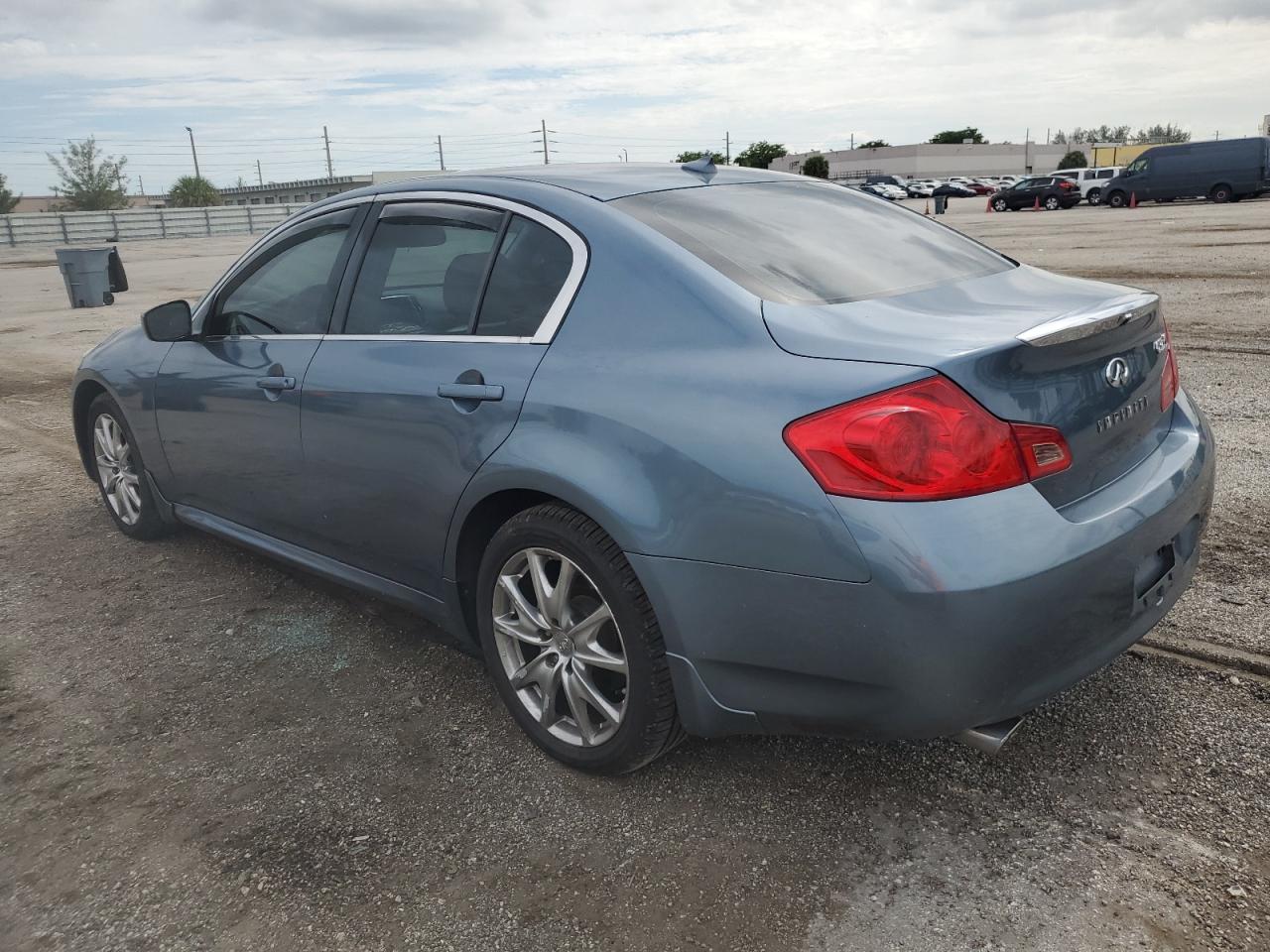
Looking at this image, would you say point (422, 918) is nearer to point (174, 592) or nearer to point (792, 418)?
point (792, 418)

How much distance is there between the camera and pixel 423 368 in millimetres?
3078

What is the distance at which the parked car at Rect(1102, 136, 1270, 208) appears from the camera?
113ft

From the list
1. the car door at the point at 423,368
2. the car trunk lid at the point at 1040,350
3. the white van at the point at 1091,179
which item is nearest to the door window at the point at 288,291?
the car door at the point at 423,368

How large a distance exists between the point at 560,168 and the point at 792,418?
5.21 feet

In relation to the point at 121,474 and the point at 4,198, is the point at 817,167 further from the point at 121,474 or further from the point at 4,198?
the point at 121,474

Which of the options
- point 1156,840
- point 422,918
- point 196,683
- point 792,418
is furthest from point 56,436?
point 1156,840

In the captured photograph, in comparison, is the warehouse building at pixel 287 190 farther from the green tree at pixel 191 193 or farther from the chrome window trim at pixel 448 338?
the chrome window trim at pixel 448 338

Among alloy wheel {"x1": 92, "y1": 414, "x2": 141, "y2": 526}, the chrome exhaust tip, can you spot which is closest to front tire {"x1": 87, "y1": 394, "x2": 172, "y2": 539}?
alloy wheel {"x1": 92, "y1": 414, "x2": 141, "y2": 526}

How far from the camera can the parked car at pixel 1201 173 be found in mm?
34375

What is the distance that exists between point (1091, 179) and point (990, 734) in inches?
1821

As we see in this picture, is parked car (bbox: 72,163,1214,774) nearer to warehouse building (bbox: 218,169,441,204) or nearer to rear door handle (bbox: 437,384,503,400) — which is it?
rear door handle (bbox: 437,384,503,400)

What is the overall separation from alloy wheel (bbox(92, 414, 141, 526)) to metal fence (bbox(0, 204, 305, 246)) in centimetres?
4139

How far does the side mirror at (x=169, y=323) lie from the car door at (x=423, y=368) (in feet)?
3.41

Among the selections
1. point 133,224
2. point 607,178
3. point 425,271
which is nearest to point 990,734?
point 607,178
